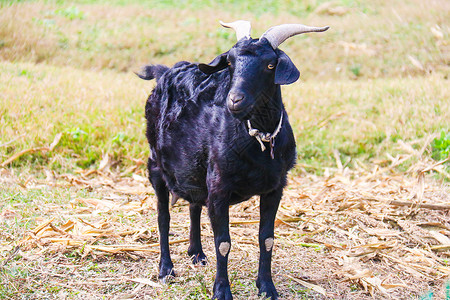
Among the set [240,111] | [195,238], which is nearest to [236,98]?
[240,111]

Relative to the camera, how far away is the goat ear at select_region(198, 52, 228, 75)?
154 inches

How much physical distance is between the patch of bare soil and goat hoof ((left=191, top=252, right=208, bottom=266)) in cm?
6

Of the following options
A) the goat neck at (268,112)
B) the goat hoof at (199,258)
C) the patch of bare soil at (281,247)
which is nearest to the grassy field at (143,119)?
the patch of bare soil at (281,247)

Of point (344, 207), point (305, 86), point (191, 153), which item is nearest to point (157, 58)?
point (305, 86)

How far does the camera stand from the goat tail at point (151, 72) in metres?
5.08

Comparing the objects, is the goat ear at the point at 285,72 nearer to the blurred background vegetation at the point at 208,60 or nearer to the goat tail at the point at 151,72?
the goat tail at the point at 151,72

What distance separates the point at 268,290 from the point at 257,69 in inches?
68.3

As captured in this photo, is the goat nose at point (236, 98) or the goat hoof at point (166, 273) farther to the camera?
the goat hoof at point (166, 273)

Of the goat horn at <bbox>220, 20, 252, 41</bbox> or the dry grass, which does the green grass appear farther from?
the goat horn at <bbox>220, 20, 252, 41</bbox>

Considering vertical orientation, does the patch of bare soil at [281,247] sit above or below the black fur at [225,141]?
below

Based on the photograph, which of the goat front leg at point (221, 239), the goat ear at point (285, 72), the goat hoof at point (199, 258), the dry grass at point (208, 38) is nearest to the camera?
the goat ear at point (285, 72)

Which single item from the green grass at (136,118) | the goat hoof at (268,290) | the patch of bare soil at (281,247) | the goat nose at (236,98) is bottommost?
the green grass at (136,118)

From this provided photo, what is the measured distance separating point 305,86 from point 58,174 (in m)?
5.30

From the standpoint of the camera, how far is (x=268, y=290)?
4074 mm
